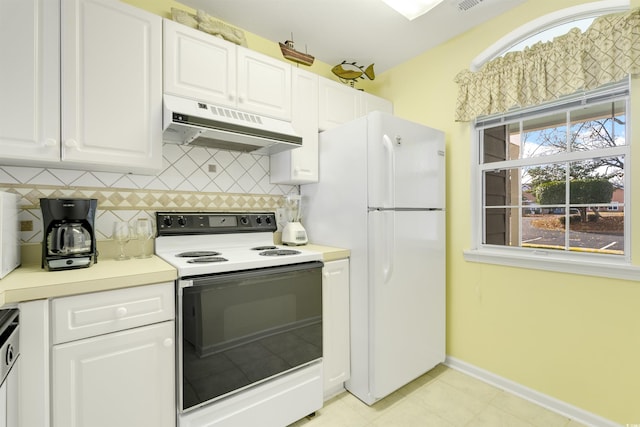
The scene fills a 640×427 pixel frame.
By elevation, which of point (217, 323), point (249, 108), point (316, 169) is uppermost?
point (249, 108)

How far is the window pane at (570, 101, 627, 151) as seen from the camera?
1682 millimetres

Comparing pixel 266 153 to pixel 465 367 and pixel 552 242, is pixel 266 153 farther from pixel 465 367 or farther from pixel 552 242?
pixel 465 367

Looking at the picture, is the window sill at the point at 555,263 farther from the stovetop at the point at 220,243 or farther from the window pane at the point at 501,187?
the stovetop at the point at 220,243

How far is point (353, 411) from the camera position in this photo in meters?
1.81

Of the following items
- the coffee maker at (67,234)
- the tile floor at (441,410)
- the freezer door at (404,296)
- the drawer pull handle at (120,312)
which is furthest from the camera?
the freezer door at (404,296)

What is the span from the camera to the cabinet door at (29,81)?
1.25 m

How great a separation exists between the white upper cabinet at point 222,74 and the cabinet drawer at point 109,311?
1.11 m

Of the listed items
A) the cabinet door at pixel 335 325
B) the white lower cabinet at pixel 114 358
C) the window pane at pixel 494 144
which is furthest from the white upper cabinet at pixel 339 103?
the white lower cabinet at pixel 114 358

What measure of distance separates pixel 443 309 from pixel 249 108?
2.04 meters

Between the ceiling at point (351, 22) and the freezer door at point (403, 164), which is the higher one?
the ceiling at point (351, 22)

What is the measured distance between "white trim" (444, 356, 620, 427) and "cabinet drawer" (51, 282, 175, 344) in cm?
212

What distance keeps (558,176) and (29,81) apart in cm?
291

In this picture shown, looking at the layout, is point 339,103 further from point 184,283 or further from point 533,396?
point 533,396

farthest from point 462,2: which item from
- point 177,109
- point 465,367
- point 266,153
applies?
point 465,367
